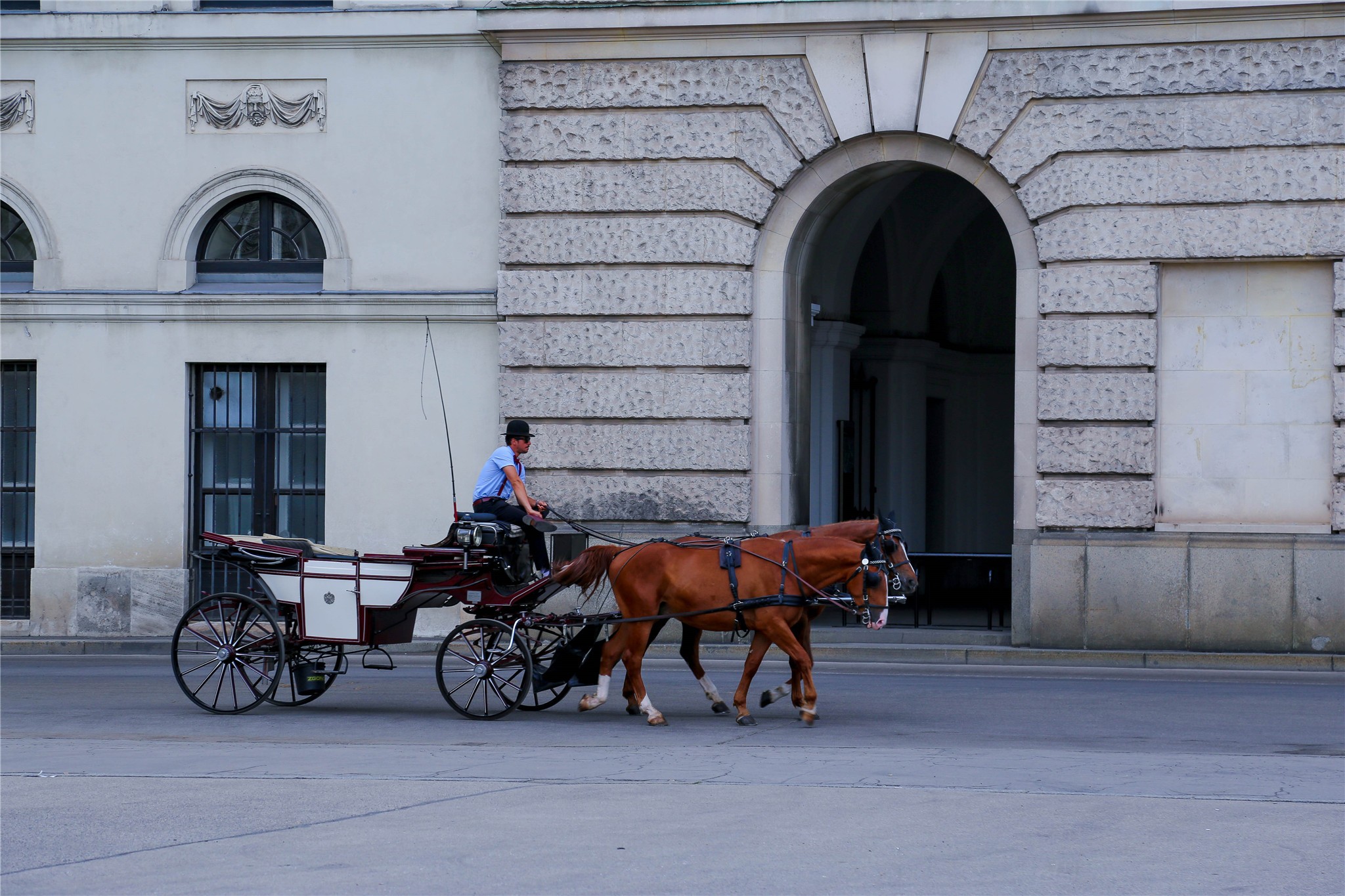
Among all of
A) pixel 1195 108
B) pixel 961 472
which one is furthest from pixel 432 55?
pixel 961 472

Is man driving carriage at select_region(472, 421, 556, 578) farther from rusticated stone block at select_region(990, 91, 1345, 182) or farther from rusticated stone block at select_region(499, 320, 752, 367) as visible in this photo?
rusticated stone block at select_region(990, 91, 1345, 182)

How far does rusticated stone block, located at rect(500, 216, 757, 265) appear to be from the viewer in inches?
695

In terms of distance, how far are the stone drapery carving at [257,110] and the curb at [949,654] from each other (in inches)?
235

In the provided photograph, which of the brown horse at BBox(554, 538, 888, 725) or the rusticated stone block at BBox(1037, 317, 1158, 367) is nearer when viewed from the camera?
the brown horse at BBox(554, 538, 888, 725)

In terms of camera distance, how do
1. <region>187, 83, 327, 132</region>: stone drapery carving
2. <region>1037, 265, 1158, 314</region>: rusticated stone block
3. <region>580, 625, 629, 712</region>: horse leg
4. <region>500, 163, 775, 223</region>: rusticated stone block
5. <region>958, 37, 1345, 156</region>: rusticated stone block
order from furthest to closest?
<region>187, 83, 327, 132</region>: stone drapery carving → <region>500, 163, 775, 223</region>: rusticated stone block → <region>1037, 265, 1158, 314</region>: rusticated stone block → <region>958, 37, 1345, 156</region>: rusticated stone block → <region>580, 625, 629, 712</region>: horse leg

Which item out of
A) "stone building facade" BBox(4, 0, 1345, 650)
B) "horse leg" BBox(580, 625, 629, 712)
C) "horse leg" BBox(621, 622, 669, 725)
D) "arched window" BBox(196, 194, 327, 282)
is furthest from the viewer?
"arched window" BBox(196, 194, 327, 282)

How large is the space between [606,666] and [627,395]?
6276mm

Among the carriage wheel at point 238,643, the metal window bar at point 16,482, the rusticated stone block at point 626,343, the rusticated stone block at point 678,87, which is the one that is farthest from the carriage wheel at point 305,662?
the rusticated stone block at point 678,87

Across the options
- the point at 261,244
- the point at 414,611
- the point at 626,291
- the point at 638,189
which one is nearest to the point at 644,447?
the point at 626,291

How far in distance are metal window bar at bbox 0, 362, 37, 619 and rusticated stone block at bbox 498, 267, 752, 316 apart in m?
5.85

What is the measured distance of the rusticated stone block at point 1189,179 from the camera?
16.3m

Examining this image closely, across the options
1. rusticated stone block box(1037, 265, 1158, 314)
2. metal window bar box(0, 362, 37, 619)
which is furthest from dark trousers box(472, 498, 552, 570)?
metal window bar box(0, 362, 37, 619)

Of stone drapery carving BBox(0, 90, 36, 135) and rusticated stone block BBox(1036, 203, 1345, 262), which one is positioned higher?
stone drapery carving BBox(0, 90, 36, 135)

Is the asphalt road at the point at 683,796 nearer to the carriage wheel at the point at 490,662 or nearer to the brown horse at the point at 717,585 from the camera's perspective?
the carriage wheel at the point at 490,662
